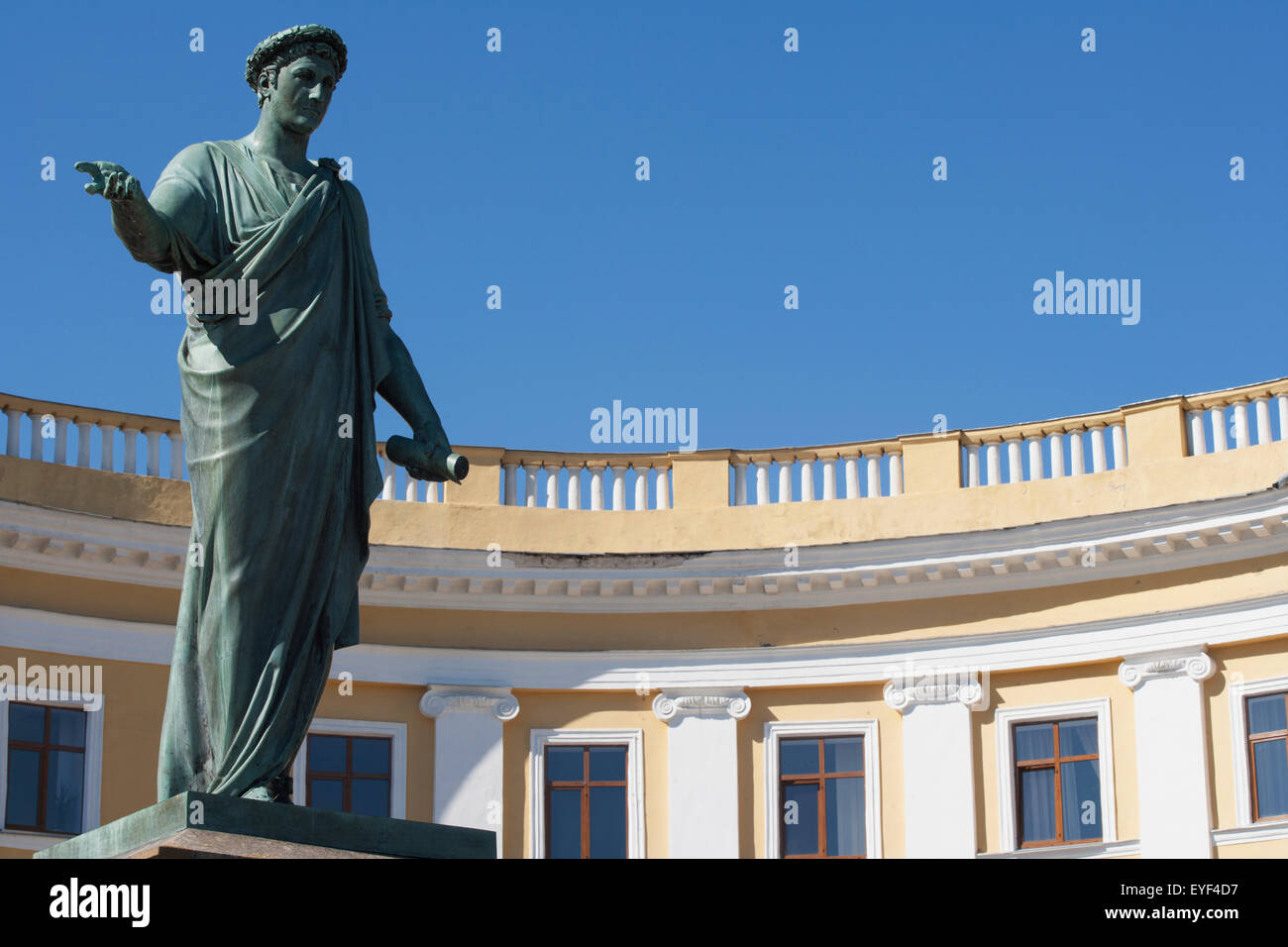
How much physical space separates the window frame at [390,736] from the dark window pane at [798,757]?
339 cm

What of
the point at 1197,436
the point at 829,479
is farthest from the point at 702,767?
the point at 1197,436

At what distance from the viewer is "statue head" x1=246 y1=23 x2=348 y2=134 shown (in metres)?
6.73

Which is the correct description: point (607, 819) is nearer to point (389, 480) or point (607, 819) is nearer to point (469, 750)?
point (469, 750)

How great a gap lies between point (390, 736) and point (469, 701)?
76 centimetres

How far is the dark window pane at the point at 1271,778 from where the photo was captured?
64.5 ft

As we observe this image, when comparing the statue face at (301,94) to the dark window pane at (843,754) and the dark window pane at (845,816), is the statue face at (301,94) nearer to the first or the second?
the dark window pane at (845,816)

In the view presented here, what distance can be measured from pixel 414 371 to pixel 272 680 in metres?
1.16

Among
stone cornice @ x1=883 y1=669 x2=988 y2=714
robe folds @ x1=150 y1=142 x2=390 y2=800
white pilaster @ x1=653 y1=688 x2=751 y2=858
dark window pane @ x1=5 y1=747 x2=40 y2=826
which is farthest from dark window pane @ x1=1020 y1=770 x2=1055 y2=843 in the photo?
robe folds @ x1=150 y1=142 x2=390 y2=800

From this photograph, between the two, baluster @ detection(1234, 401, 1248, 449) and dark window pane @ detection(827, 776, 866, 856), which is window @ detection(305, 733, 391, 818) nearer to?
dark window pane @ detection(827, 776, 866, 856)

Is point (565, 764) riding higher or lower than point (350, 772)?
higher

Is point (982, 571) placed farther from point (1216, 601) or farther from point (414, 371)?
point (414, 371)

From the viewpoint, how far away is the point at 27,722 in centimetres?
1956
